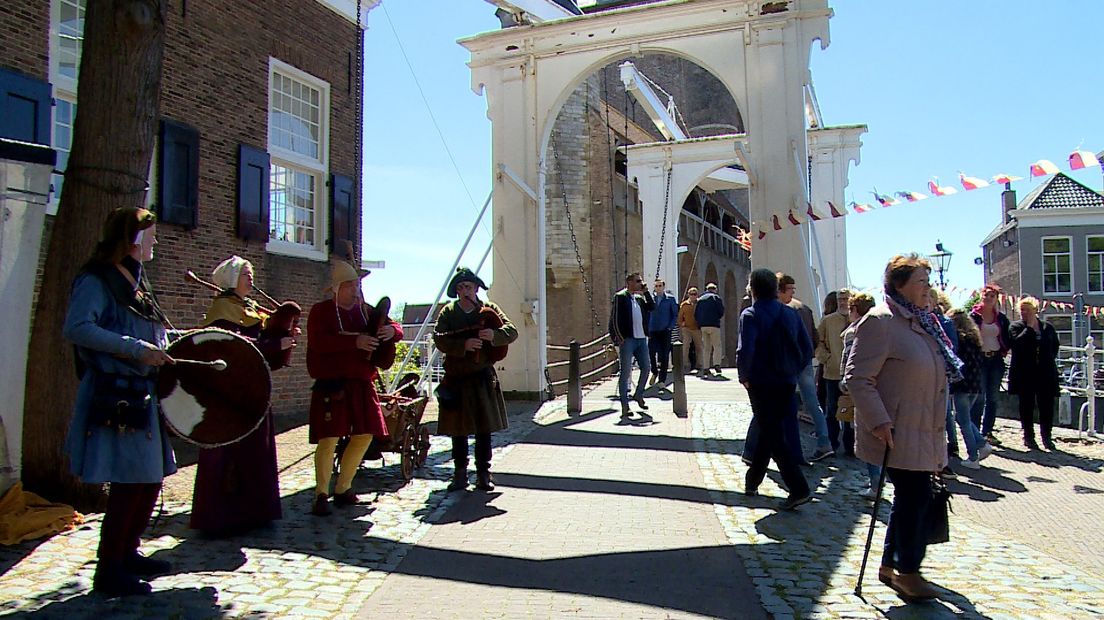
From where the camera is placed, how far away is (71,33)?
28.5ft

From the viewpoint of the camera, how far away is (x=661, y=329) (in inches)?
567

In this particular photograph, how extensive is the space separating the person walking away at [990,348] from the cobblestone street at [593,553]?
147 centimetres

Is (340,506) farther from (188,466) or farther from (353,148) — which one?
(353,148)

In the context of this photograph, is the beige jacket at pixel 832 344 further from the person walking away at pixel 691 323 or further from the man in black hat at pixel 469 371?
the person walking away at pixel 691 323

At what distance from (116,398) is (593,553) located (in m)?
2.74

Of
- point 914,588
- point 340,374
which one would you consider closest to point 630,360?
point 340,374

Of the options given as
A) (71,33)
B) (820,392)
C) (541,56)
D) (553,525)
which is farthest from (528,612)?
(541,56)

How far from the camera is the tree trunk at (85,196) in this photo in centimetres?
520

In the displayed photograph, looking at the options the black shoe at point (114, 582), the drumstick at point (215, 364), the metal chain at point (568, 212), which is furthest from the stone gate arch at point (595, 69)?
the metal chain at point (568, 212)

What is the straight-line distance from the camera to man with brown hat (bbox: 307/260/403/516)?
580cm

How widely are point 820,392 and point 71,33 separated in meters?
8.95

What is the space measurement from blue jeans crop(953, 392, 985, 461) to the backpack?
297 cm

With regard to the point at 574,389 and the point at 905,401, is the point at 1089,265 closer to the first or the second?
the point at 574,389

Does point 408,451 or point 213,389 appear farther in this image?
point 408,451
